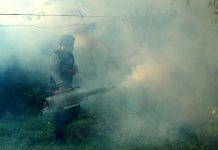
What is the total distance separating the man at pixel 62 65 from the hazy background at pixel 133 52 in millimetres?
1621

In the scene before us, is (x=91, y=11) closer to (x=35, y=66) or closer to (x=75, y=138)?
(x=35, y=66)

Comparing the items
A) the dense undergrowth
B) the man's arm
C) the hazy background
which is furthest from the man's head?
the hazy background

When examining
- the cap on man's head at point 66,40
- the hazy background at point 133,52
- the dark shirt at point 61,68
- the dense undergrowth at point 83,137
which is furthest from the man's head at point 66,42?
the hazy background at point 133,52

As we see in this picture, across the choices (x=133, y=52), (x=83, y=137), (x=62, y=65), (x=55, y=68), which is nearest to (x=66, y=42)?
(x=62, y=65)

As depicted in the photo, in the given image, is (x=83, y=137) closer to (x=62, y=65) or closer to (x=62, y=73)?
(x=62, y=73)

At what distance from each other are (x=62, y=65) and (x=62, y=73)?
0.62 ft

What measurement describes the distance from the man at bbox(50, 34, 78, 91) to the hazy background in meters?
1.62

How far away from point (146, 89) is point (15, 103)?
379 centimetres

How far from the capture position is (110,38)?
13.1 meters

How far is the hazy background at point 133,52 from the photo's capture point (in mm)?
10516

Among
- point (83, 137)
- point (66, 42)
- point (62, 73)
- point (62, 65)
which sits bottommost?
point (83, 137)

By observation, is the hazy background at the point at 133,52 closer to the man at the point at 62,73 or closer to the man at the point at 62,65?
the man at the point at 62,73

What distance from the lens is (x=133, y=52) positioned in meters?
12.5

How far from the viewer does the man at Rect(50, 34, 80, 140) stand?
9.37 metres
